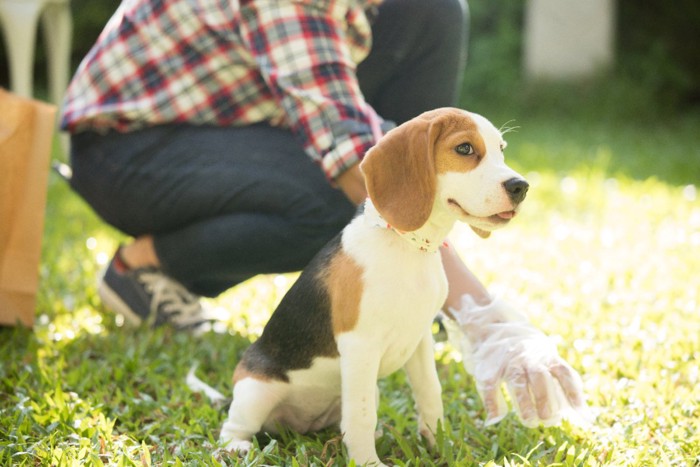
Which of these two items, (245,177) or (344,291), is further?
(245,177)

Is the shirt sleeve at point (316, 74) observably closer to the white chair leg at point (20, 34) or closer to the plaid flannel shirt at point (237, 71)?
the plaid flannel shirt at point (237, 71)

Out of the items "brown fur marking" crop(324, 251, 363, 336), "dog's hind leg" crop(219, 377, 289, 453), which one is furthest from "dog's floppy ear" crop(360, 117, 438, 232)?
"dog's hind leg" crop(219, 377, 289, 453)

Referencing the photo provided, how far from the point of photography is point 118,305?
308 centimetres

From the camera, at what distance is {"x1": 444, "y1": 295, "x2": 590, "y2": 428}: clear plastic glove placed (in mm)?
2012

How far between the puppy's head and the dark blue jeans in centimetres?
97

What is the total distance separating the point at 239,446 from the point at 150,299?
3.62ft

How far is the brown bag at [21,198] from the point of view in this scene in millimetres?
2779

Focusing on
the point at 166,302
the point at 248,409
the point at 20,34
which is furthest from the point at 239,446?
the point at 20,34

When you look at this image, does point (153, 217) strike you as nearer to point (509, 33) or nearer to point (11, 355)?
point (11, 355)

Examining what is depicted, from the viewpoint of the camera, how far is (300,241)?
2.82m

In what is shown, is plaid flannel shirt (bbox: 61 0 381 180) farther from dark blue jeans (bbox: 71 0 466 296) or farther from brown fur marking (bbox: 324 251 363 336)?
brown fur marking (bbox: 324 251 363 336)

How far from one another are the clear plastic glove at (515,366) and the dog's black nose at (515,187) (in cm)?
49

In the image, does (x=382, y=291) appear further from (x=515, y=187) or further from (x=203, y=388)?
(x=203, y=388)

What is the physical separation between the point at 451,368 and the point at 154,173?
1162mm
